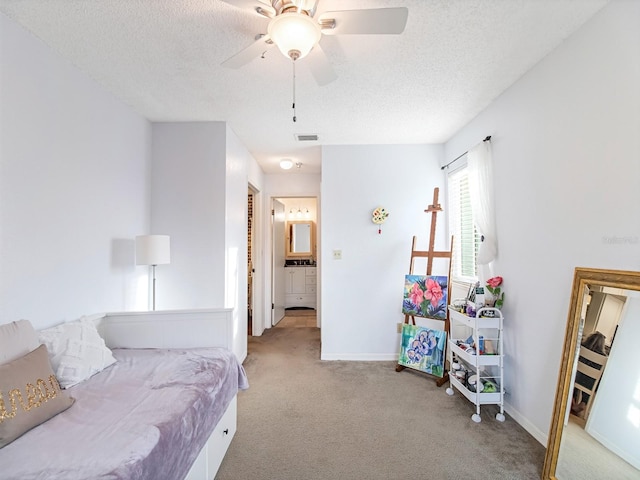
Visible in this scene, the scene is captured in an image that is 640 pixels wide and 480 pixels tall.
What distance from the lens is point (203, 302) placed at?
10.0ft

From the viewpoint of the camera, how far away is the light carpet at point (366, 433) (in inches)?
71.0

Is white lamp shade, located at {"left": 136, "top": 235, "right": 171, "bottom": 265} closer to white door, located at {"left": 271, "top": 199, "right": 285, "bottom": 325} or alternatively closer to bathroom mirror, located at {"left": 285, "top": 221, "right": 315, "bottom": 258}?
white door, located at {"left": 271, "top": 199, "right": 285, "bottom": 325}

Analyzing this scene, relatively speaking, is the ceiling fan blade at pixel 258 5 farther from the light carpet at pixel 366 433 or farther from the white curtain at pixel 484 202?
the light carpet at pixel 366 433

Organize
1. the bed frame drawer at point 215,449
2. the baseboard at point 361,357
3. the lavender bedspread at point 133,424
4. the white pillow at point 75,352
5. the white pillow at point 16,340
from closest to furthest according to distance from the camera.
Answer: the lavender bedspread at point 133,424
the white pillow at point 16,340
the bed frame drawer at point 215,449
the white pillow at point 75,352
the baseboard at point 361,357

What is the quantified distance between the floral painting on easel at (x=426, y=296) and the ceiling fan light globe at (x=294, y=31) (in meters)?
2.45

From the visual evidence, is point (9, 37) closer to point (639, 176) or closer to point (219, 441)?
point (219, 441)

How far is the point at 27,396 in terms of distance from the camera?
130 cm

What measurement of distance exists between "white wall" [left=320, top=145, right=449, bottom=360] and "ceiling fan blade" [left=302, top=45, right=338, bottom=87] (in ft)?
6.29

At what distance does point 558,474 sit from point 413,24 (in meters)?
2.53

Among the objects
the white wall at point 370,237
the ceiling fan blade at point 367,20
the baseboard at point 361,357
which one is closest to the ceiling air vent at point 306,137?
the white wall at point 370,237

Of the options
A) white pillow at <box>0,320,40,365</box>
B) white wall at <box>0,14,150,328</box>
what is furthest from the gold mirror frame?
white wall at <box>0,14,150,328</box>

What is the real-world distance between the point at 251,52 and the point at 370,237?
244cm

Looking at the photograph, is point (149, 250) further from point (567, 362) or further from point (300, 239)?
point (300, 239)

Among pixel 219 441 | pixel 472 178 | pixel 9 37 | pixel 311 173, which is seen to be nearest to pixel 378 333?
pixel 472 178
